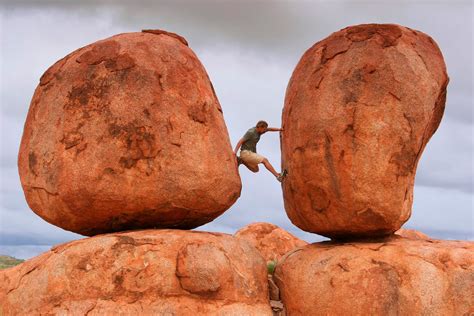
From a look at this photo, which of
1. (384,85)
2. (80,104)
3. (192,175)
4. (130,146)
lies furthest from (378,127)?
(80,104)

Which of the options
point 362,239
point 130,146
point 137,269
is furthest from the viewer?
point 362,239

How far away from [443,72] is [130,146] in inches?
158

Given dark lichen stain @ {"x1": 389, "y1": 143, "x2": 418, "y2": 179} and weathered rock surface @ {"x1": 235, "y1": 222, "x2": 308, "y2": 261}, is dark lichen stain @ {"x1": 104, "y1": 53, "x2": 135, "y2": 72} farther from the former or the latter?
weathered rock surface @ {"x1": 235, "y1": 222, "x2": 308, "y2": 261}

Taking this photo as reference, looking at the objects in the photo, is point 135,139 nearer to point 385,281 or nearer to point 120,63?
point 120,63

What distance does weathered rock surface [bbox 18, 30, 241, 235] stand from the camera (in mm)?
7566

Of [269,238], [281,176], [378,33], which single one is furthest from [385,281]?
[269,238]

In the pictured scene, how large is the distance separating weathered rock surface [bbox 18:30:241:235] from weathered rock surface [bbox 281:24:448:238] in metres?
1.02

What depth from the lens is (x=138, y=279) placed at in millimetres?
7012

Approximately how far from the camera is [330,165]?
25.9ft

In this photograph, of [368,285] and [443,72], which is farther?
[443,72]

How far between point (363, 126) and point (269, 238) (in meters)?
8.21

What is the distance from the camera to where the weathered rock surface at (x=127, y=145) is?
7.57 m

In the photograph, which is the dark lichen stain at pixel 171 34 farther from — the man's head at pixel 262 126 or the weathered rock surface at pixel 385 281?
the weathered rock surface at pixel 385 281

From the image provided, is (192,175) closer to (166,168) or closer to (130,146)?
(166,168)
